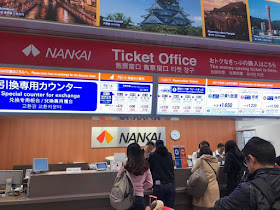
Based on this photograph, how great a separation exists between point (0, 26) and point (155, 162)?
2.59 meters

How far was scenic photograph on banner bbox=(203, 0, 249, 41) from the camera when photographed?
301cm

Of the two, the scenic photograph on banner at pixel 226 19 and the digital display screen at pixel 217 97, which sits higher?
the scenic photograph on banner at pixel 226 19

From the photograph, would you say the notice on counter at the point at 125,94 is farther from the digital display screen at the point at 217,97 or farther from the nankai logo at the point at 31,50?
the nankai logo at the point at 31,50

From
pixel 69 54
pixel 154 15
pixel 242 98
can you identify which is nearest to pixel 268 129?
pixel 242 98

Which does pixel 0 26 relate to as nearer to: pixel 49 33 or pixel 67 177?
pixel 49 33

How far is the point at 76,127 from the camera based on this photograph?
333 inches

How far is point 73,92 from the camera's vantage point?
285 centimetres

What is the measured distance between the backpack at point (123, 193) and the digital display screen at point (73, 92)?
0.79 m

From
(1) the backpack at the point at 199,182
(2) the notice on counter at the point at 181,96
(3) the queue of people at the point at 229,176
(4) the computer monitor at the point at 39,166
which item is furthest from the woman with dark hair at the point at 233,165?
(4) the computer monitor at the point at 39,166

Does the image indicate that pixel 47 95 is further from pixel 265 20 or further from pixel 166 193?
pixel 265 20

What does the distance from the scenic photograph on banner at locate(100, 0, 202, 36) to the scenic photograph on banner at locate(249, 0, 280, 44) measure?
2.39 ft

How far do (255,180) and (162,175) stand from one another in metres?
2.35

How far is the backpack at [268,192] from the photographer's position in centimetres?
131

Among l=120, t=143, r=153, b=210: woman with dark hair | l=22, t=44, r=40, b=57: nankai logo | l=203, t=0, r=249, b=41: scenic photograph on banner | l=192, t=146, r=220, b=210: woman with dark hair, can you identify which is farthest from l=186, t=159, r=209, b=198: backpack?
l=22, t=44, r=40, b=57: nankai logo
